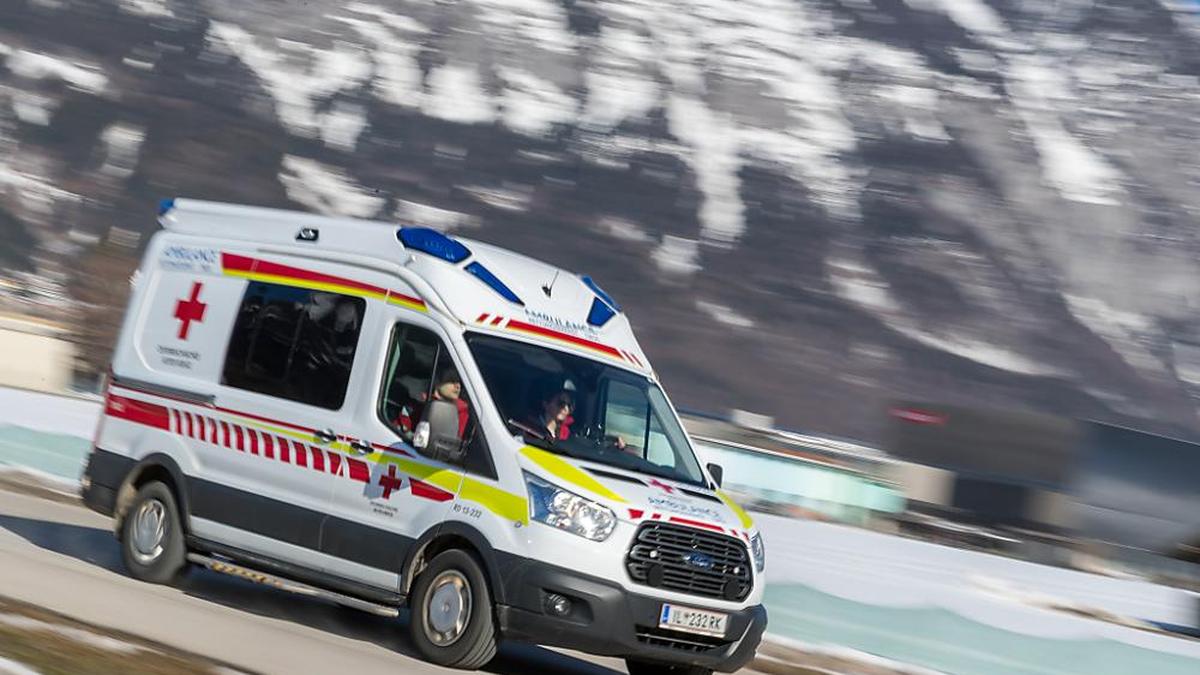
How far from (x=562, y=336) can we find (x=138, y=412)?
3.27m

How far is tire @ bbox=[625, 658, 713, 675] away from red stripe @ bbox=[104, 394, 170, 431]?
3423 mm

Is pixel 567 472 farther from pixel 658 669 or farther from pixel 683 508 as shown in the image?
pixel 658 669

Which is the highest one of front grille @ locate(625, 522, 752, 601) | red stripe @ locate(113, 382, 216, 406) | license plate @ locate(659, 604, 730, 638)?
red stripe @ locate(113, 382, 216, 406)

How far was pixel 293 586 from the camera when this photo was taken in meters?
10.4

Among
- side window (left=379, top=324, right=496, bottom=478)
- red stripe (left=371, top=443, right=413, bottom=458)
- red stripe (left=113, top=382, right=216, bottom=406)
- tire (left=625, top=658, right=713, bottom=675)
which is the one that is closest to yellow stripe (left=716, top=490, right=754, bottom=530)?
tire (left=625, top=658, right=713, bottom=675)

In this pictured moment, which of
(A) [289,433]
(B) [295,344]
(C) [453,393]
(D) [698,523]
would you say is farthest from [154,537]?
(D) [698,523]

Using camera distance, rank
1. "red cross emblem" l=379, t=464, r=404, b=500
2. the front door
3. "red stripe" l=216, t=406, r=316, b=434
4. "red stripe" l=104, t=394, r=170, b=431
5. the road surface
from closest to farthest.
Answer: the road surface, the front door, "red cross emblem" l=379, t=464, r=404, b=500, "red stripe" l=216, t=406, r=316, b=434, "red stripe" l=104, t=394, r=170, b=431

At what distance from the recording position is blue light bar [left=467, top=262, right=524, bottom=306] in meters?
10.1

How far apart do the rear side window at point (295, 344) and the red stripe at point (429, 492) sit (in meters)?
0.87

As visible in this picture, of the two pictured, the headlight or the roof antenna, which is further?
the roof antenna

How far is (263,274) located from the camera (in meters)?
11.1

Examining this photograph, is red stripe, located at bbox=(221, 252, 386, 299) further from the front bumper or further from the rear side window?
the front bumper

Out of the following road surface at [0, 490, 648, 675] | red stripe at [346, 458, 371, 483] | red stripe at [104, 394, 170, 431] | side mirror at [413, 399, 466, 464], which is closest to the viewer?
road surface at [0, 490, 648, 675]

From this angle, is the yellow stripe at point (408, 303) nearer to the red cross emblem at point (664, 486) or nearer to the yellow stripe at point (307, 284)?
the yellow stripe at point (307, 284)
